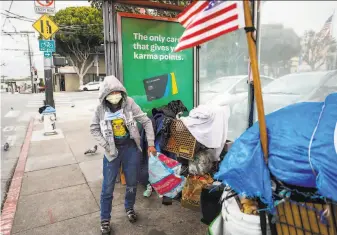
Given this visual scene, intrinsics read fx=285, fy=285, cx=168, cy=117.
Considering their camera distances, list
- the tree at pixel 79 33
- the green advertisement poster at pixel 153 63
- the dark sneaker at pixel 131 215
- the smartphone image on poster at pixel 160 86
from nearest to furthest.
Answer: the dark sneaker at pixel 131 215 → the green advertisement poster at pixel 153 63 → the smartphone image on poster at pixel 160 86 → the tree at pixel 79 33

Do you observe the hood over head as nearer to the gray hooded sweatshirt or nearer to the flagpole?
the gray hooded sweatshirt

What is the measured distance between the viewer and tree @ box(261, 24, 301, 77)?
10.3ft

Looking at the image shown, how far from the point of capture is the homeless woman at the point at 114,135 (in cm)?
306

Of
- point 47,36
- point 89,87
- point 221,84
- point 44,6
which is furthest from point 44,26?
point 89,87

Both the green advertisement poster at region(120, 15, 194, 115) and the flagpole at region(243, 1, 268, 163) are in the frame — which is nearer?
the flagpole at region(243, 1, 268, 163)

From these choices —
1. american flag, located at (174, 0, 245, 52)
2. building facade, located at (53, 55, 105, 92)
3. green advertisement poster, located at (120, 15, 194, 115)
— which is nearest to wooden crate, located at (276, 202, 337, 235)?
american flag, located at (174, 0, 245, 52)

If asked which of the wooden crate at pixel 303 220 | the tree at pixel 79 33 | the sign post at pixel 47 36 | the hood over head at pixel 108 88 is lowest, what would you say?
the wooden crate at pixel 303 220

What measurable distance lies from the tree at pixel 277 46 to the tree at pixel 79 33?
23.3 m

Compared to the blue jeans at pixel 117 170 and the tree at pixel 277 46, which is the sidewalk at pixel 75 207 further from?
the tree at pixel 277 46

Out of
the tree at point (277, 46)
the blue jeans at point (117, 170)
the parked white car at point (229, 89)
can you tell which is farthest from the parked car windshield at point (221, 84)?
the blue jeans at point (117, 170)

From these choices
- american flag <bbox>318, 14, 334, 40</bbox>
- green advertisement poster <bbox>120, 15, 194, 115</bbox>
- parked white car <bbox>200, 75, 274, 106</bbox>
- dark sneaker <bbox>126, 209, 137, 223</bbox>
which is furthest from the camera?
green advertisement poster <bbox>120, 15, 194, 115</bbox>

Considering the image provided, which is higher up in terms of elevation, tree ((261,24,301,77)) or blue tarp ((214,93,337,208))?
tree ((261,24,301,77))

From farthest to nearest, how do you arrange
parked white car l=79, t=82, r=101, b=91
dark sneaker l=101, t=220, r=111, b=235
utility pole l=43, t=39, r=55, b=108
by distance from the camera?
parked white car l=79, t=82, r=101, b=91 < utility pole l=43, t=39, r=55, b=108 < dark sneaker l=101, t=220, r=111, b=235

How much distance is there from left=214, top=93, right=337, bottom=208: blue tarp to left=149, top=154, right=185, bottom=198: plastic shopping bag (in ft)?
3.76
